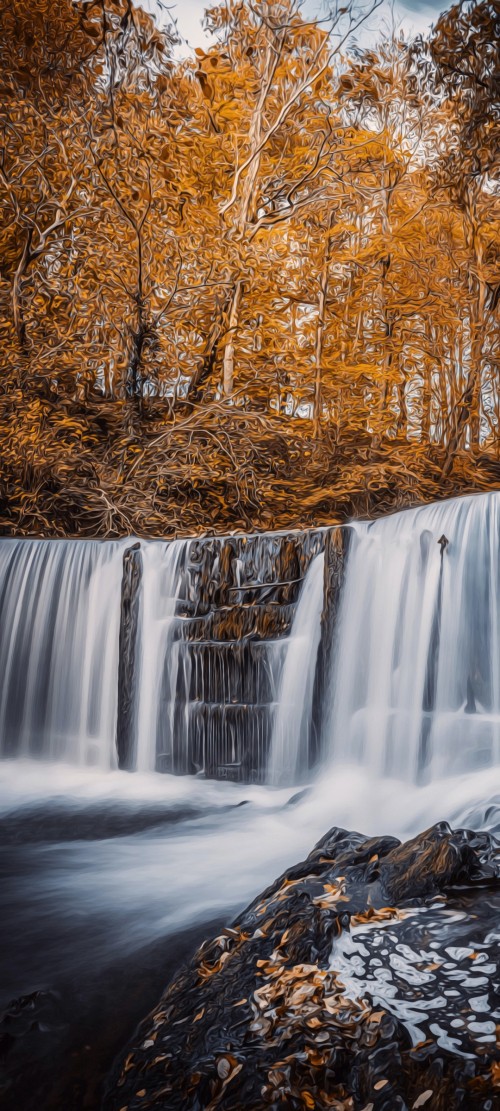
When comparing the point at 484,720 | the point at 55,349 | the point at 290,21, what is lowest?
the point at 484,720

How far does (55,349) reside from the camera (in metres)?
9.80

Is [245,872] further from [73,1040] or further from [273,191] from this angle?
[273,191]

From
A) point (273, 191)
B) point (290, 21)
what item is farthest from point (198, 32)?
point (273, 191)

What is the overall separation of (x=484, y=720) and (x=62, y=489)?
6200 millimetres

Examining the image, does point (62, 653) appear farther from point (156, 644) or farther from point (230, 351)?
point (230, 351)

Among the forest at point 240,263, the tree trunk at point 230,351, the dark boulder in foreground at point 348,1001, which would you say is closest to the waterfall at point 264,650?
the dark boulder in foreground at point 348,1001

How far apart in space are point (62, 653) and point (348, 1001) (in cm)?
526

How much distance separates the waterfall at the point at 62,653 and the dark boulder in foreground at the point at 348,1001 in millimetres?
3899

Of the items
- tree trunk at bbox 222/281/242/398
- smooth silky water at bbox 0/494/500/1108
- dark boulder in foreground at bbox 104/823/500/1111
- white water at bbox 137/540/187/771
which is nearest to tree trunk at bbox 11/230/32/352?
tree trunk at bbox 222/281/242/398

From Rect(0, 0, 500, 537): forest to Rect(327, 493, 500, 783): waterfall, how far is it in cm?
373

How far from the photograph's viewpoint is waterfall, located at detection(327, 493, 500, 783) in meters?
5.59

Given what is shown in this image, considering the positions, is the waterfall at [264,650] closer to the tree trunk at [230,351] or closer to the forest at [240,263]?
the forest at [240,263]

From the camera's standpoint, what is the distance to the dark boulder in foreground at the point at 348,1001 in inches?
88.3

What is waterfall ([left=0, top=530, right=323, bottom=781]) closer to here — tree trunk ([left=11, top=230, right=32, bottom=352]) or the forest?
the forest
